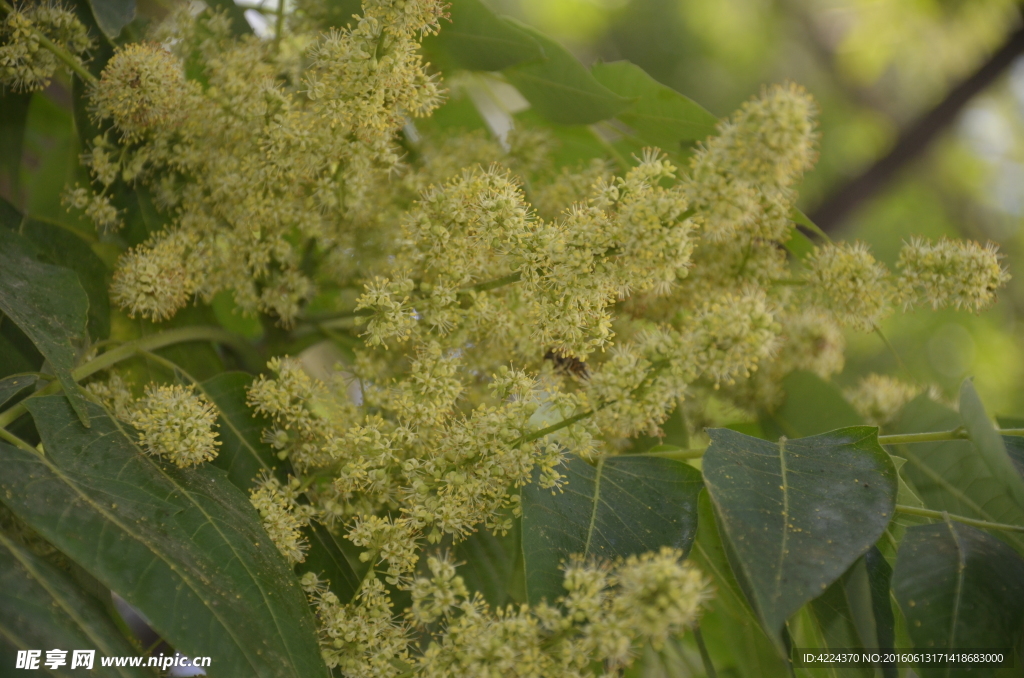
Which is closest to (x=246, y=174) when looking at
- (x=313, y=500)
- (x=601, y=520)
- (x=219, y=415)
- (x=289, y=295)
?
(x=289, y=295)

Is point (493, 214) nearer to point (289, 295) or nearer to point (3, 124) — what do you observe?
point (289, 295)

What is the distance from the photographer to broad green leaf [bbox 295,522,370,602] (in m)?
0.74

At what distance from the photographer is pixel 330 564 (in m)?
0.75

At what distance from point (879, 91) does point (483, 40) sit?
292cm

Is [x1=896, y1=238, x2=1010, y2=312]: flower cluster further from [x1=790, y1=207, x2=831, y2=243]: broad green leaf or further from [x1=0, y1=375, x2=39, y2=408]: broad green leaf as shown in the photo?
[x1=0, y1=375, x2=39, y2=408]: broad green leaf

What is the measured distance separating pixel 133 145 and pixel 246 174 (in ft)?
0.66

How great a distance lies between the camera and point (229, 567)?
24.7 inches

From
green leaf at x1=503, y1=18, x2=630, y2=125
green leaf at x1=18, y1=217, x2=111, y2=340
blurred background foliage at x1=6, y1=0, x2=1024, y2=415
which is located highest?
blurred background foliage at x1=6, y1=0, x2=1024, y2=415

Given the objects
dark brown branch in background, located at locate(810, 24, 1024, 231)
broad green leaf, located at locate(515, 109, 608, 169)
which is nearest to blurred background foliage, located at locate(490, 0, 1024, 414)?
dark brown branch in background, located at locate(810, 24, 1024, 231)

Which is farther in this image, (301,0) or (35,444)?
(301,0)

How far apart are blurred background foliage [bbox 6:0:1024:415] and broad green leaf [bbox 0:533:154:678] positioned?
2416 mm

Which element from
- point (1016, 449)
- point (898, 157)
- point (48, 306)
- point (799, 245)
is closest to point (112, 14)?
point (48, 306)

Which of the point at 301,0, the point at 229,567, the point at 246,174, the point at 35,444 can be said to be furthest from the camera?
the point at 301,0

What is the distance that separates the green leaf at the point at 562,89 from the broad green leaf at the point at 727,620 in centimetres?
52
